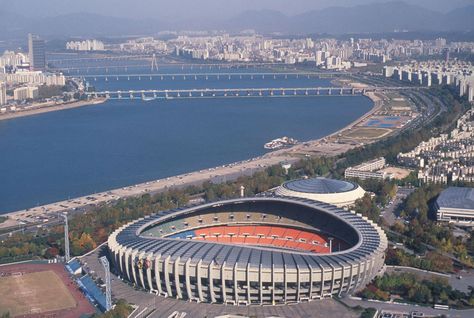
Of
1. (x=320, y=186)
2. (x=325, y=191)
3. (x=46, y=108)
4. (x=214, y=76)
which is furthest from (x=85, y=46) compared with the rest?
(x=325, y=191)

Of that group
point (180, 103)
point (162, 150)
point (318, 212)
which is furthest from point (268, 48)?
point (318, 212)

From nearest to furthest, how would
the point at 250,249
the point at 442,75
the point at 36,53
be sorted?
the point at 250,249
the point at 442,75
the point at 36,53

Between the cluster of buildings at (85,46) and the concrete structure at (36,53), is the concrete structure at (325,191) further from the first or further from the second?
the cluster of buildings at (85,46)

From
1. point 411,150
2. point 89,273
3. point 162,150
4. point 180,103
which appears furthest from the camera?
point 180,103

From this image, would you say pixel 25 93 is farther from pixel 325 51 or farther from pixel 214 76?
pixel 325 51

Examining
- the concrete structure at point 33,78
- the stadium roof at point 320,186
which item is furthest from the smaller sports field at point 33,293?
the concrete structure at point 33,78

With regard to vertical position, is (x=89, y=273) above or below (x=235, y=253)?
below

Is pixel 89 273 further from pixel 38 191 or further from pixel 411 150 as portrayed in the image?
pixel 411 150
